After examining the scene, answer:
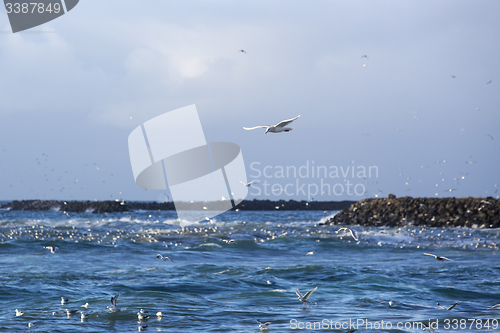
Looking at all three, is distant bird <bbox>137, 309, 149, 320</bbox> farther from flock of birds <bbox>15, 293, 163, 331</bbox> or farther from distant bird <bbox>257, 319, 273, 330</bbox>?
distant bird <bbox>257, 319, 273, 330</bbox>

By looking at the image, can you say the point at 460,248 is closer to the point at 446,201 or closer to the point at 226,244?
the point at 226,244

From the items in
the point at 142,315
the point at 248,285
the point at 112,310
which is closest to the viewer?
the point at 142,315

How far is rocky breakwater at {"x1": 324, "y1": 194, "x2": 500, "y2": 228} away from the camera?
2975 cm

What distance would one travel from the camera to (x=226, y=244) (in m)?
21.7

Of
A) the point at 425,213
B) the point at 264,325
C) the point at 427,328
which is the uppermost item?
the point at 264,325

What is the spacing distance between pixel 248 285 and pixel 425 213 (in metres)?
24.5

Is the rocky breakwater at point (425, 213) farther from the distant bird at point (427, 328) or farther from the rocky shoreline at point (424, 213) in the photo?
the distant bird at point (427, 328)

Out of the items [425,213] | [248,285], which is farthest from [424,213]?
[248,285]

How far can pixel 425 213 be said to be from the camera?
107ft

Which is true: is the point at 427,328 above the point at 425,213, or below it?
above

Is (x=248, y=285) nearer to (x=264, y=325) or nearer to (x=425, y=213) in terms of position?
(x=264, y=325)

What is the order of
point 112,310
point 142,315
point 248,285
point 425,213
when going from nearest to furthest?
1. point 142,315
2. point 112,310
3. point 248,285
4. point 425,213

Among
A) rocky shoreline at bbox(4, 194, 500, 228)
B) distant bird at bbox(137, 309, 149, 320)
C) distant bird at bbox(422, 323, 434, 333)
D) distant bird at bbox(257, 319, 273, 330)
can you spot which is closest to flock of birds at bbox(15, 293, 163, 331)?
distant bird at bbox(137, 309, 149, 320)

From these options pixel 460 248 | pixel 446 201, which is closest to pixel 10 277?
pixel 460 248
